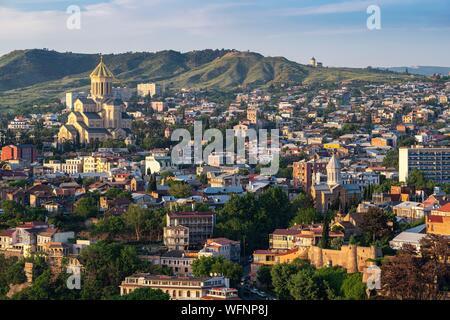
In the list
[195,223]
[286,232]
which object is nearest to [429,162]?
A: [195,223]

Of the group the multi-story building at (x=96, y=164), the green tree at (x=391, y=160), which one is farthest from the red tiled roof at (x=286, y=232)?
the green tree at (x=391, y=160)

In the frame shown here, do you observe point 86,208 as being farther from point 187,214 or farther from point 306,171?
point 306,171

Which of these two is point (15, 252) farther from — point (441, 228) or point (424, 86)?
point (424, 86)

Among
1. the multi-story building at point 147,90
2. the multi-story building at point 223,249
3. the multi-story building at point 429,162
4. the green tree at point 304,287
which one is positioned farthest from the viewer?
the multi-story building at point 147,90

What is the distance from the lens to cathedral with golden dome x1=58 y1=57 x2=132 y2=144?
47656 mm

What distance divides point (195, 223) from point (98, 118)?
23557mm

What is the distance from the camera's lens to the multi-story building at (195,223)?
86.7 feet

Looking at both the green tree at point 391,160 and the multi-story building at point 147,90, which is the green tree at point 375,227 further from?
the multi-story building at point 147,90

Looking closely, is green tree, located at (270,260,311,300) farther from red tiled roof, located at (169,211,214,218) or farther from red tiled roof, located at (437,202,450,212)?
red tiled roof, located at (169,211,214,218)

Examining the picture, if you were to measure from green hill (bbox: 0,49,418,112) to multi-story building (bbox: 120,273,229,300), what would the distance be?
2112 inches

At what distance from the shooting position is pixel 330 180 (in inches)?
1262

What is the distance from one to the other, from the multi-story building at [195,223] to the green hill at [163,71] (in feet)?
161

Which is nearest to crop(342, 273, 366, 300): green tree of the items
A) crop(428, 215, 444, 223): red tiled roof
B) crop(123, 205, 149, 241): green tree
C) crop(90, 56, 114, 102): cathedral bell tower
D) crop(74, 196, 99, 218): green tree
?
crop(428, 215, 444, 223): red tiled roof

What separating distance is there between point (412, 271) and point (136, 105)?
4392 cm
